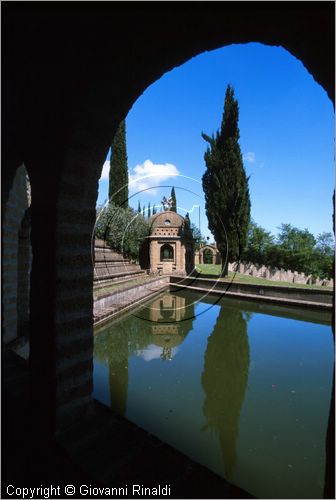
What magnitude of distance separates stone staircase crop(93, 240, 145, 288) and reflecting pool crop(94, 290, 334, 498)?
5.89 meters

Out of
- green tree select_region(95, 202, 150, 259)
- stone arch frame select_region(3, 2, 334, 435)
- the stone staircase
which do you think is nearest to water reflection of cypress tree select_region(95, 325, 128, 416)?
stone arch frame select_region(3, 2, 334, 435)

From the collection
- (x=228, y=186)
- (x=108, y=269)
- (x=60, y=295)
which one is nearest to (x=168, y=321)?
(x=108, y=269)

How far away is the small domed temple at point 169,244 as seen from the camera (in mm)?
28844

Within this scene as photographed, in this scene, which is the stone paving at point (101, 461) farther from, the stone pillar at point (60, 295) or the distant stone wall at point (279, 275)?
the distant stone wall at point (279, 275)

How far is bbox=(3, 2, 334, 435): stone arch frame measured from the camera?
7.72ft

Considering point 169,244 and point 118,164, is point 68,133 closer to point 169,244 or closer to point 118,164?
point 169,244

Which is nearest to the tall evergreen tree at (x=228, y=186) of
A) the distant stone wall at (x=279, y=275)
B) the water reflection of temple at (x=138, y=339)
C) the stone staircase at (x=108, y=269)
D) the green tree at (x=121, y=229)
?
the distant stone wall at (x=279, y=275)

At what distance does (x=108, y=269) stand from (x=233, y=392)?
15630 mm

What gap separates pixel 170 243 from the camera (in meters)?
29.4

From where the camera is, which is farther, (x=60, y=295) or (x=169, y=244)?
(x=169, y=244)

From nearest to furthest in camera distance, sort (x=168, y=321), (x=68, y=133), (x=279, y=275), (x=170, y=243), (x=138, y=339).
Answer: (x=68, y=133)
(x=138, y=339)
(x=168, y=321)
(x=279, y=275)
(x=170, y=243)

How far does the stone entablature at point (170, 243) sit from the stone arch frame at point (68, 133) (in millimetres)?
25075

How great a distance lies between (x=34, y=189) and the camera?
2939mm

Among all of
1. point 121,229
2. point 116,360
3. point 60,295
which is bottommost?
point 116,360
